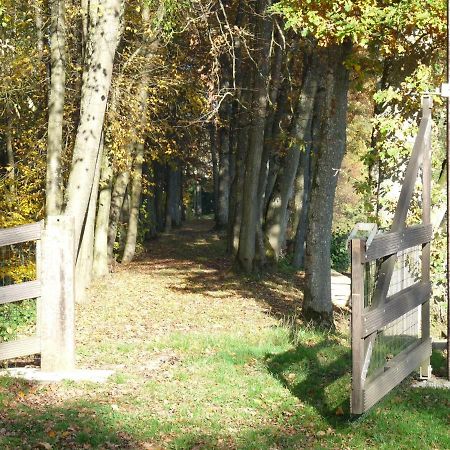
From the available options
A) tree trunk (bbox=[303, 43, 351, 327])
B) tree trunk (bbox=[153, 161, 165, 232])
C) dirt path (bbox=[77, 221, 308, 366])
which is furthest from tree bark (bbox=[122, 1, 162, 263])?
tree trunk (bbox=[153, 161, 165, 232])

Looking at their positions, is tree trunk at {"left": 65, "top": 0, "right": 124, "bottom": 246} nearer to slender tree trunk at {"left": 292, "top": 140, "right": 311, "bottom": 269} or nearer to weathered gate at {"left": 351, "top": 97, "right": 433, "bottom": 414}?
weathered gate at {"left": 351, "top": 97, "right": 433, "bottom": 414}

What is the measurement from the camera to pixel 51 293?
8.92m

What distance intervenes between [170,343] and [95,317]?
3.86 m

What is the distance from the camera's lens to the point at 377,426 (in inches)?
285

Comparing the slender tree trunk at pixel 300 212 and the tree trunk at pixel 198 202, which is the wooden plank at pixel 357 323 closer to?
the slender tree trunk at pixel 300 212

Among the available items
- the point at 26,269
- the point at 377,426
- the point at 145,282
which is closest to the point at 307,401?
the point at 377,426

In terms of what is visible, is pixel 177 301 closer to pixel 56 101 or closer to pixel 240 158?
pixel 56 101

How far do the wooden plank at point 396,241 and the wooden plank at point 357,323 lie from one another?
11 centimetres

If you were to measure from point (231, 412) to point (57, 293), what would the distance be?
2422 millimetres

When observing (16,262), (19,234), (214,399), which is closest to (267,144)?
(16,262)

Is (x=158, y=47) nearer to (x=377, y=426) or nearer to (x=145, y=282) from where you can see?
(x=145, y=282)

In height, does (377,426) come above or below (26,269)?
below

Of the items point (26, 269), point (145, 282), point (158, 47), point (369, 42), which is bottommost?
point (145, 282)

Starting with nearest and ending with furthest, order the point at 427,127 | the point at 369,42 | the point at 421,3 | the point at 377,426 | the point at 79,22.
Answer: the point at 377,426, the point at 427,127, the point at 421,3, the point at 369,42, the point at 79,22
